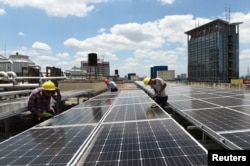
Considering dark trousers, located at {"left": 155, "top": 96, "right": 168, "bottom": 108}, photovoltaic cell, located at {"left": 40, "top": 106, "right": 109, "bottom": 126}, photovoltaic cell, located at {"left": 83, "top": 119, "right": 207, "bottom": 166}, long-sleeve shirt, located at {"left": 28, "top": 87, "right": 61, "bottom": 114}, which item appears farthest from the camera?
dark trousers, located at {"left": 155, "top": 96, "right": 168, "bottom": 108}

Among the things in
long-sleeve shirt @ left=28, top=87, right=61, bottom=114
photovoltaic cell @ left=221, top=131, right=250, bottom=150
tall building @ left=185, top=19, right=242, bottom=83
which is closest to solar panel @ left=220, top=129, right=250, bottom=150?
photovoltaic cell @ left=221, top=131, right=250, bottom=150

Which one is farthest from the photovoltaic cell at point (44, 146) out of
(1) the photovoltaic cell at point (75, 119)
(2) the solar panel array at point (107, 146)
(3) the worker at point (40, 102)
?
(3) the worker at point (40, 102)

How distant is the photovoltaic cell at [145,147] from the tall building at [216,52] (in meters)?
81.2

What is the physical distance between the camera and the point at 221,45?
277 feet

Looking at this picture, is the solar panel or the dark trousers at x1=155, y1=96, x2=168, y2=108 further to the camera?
the dark trousers at x1=155, y1=96, x2=168, y2=108

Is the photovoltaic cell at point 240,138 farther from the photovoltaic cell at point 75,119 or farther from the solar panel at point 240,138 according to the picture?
the photovoltaic cell at point 75,119

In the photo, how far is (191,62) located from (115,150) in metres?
107

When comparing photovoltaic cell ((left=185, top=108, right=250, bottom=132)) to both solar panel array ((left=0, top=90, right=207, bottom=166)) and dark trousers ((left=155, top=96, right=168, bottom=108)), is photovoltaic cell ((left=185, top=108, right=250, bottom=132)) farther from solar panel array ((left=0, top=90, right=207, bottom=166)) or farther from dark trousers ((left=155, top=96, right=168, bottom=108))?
dark trousers ((left=155, top=96, right=168, bottom=108))

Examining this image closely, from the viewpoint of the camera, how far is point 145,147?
505 centimetres

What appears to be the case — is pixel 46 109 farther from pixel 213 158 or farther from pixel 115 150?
pixel 213 158

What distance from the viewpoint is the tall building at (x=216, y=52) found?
270 ft

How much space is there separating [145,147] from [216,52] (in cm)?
8615

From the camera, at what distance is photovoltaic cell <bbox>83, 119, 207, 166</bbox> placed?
168 inches

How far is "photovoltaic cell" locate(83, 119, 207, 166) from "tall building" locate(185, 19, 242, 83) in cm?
8121
